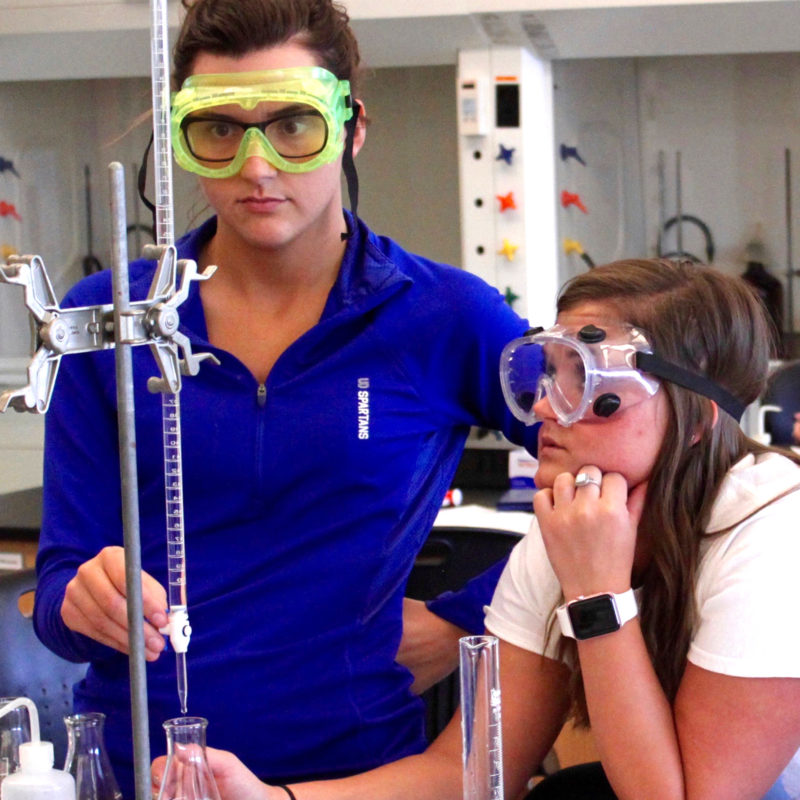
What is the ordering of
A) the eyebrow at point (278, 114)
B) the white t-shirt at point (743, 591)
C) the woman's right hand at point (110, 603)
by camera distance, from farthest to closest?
the eyebrow at point (278, 114), the white t-shirt at point (743, 591), the woman's right hand at point (110, 603)

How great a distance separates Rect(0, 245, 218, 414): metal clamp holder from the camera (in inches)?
33.6

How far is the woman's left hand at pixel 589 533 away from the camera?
1.35m

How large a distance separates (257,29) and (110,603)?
2.21 feet

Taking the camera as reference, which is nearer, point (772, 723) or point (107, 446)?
point (772, 723)

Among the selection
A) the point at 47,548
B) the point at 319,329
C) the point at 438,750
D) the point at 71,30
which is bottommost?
the point at 438,750

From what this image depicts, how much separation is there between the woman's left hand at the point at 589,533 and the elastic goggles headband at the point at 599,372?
83 mm

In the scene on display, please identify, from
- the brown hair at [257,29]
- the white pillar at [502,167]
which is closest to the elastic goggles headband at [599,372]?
the brown hair at [257,29]

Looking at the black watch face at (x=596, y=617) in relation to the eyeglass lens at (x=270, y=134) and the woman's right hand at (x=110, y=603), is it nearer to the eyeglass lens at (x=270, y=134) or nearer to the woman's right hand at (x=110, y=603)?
the woman's right hand at (x=110, y=603)

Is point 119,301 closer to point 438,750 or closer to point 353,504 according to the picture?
point 353,504

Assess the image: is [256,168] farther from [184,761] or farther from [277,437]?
[184,761]

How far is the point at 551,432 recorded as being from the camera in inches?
56.8

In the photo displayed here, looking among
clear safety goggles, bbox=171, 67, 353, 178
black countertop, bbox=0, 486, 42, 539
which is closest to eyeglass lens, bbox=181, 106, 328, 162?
clear safety goggles, bbox=171, 67, 353, 178

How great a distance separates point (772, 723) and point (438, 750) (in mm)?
397

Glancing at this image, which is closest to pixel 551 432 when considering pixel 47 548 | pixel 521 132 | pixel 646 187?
pixel 47 548
